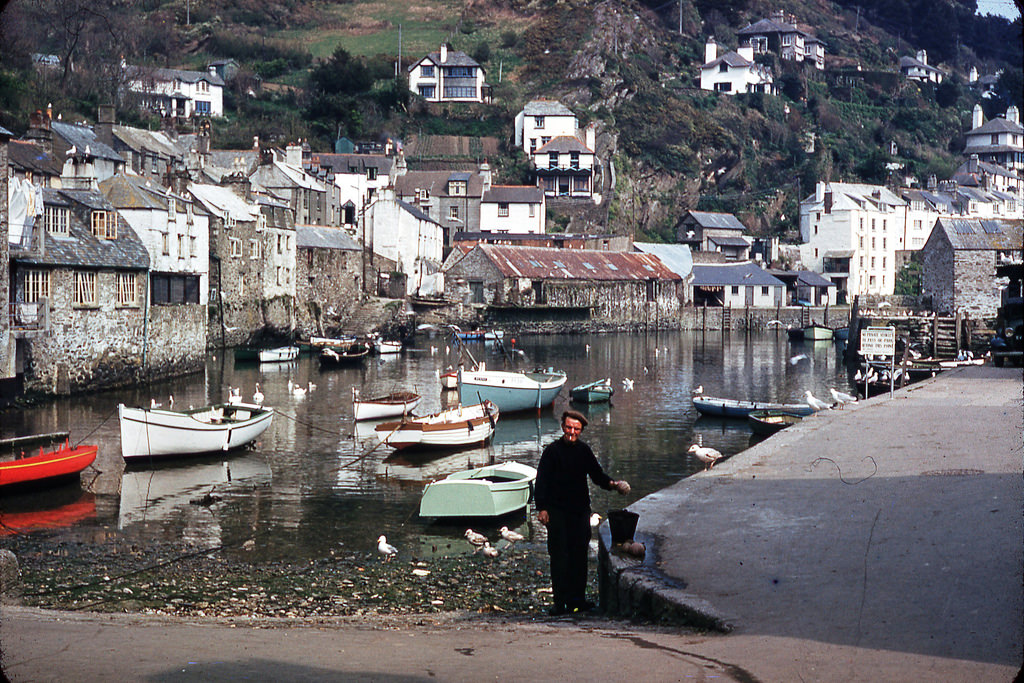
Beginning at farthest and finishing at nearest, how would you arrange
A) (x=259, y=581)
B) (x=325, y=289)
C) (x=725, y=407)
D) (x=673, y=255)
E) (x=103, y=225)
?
(x=673, y=255), (x=325, y=289), (x=103, y=225), (x=725, y=407), (x=259, y=581)

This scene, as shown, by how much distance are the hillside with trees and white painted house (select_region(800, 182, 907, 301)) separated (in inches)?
252

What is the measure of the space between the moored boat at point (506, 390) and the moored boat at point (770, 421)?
31.6 feet

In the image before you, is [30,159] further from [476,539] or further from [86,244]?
[476,539]

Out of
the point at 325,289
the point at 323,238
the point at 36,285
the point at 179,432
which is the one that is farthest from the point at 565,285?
the point at 179,432

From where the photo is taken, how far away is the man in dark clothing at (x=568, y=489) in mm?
10875

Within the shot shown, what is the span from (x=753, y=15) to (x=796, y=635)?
173366 mm

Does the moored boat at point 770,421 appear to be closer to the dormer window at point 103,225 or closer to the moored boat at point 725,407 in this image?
the moored boat at point 725,407

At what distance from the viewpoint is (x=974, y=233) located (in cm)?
6838

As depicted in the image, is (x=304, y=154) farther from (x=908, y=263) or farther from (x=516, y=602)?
(x=516, y=602)

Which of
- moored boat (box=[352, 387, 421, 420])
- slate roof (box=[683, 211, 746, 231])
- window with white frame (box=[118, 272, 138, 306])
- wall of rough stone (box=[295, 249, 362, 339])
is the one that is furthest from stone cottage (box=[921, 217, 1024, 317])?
window with white frame (box=[118, 272, 138, 306])

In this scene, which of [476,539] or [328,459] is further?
[328,459]

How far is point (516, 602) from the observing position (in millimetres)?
15031

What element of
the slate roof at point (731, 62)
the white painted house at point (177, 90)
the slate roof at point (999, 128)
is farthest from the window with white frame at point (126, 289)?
the slate roof at point (999, 128)

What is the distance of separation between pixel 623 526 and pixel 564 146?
96545 millimetres
